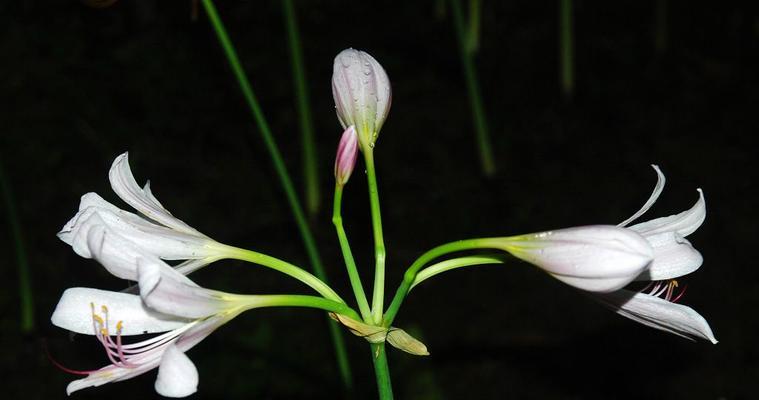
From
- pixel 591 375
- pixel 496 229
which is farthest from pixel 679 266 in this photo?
pixel 496 229

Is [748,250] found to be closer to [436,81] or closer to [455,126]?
[455,126]

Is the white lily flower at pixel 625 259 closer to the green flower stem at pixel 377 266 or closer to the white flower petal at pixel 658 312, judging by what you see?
the white flower petal at pixel 658 312

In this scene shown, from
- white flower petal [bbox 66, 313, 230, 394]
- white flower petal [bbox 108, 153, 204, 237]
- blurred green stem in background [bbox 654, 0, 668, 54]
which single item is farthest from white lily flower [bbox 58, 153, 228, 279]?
blurred green stem in background [bbox 654, 0, 668, 54]

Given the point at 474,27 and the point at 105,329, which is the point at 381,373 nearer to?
the point at 105,329

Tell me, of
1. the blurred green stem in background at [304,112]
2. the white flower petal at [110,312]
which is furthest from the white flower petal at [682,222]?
the blurred green stem in background at [304,112]

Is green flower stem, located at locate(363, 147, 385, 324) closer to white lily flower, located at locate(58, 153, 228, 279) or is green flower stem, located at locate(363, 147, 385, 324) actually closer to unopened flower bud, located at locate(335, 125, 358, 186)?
unopened flower bud, located at locate(335, 125, 358, 186)

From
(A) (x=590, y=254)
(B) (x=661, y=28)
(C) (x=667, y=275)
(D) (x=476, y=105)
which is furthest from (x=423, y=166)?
(A) (x=590, y=254)
